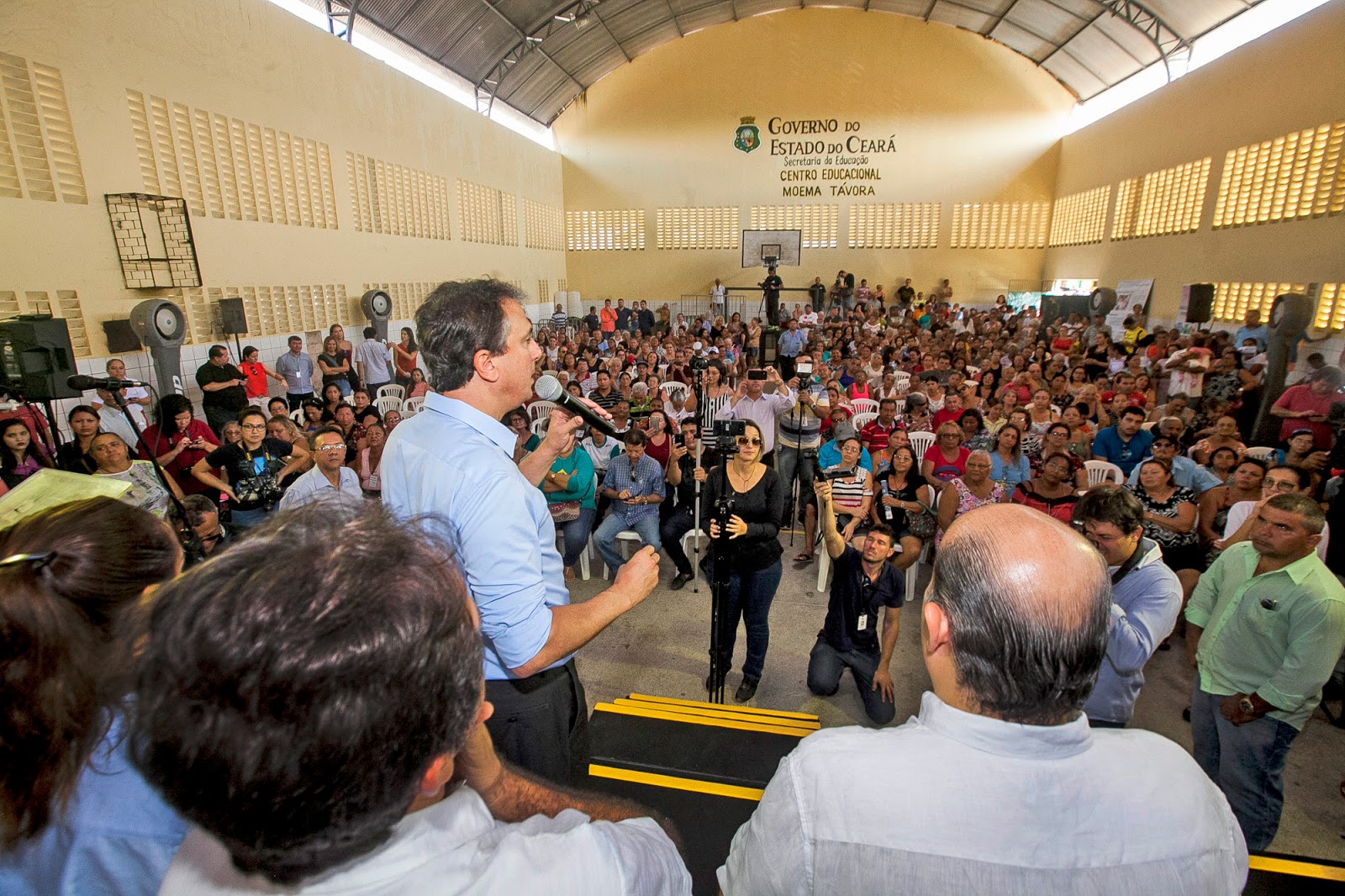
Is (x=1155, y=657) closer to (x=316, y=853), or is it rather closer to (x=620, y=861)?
(x=620, y=861)

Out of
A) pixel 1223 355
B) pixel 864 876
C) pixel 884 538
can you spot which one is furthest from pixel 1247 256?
pixel 864 876

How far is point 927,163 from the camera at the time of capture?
17.0 meters

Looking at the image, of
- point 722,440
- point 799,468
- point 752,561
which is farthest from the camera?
point 799,468

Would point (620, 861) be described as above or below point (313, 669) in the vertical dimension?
below

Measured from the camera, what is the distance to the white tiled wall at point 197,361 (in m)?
5.73

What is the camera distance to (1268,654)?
2188mm

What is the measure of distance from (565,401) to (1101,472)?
4.65 m

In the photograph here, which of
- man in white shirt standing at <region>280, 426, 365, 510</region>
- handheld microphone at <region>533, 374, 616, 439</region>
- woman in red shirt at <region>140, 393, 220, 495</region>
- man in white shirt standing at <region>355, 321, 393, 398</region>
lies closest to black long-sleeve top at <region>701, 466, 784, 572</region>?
handheld microphone at <region>533, 374, 616, 439</region>

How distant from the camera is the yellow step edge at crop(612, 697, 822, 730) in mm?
2412

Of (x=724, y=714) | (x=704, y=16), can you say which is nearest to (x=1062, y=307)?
(x=704, y=16)

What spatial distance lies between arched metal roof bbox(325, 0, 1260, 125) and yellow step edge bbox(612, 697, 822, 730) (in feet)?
36.5

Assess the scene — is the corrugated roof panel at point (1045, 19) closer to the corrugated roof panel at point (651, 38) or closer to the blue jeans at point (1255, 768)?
the corrugated roof panel at point (651, 38)

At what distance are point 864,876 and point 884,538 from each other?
2.54 metres

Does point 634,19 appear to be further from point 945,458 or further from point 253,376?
point 945,458
